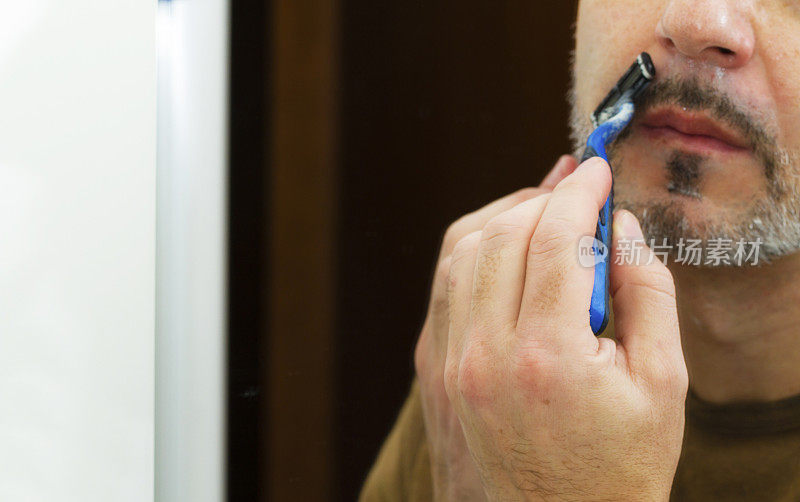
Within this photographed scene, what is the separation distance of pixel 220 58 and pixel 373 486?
0.44 metres

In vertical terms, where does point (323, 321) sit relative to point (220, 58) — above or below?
below

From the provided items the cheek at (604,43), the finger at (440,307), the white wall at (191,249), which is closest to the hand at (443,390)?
the finger at (440,307)

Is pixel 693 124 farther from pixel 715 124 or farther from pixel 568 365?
pixel 568 365

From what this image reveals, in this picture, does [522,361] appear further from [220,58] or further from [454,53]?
[220,58]

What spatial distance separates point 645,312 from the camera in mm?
530

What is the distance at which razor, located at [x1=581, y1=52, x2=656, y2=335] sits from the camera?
530 mm

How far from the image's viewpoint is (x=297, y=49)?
0.71 m

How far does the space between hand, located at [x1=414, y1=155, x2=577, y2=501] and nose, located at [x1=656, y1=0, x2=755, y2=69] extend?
0.17 meters

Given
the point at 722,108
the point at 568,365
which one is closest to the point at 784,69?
the point at 722,108

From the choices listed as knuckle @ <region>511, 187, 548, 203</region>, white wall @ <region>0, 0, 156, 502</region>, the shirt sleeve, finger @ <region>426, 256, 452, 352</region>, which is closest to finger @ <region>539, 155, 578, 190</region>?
knuckle @ <region>511, 187, 548, 203</region>

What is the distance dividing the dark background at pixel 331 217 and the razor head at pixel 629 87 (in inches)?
4.6

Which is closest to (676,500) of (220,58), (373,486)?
(373,486)

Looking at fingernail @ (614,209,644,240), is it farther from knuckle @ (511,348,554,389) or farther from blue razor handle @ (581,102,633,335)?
knuckle @ (511,348,554,389)

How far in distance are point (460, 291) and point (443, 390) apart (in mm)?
130
